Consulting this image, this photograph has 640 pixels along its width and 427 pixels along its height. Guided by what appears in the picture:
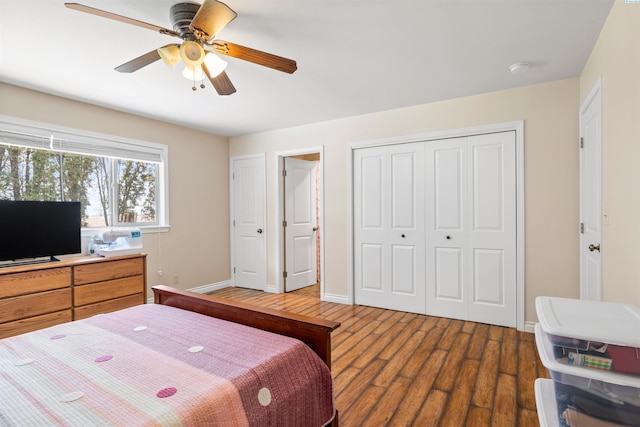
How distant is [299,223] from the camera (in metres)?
5.07

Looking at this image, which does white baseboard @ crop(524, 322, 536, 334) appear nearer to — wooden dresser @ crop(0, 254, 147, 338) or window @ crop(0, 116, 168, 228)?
wooden dresser @ crop(0, 254, 147, 338)

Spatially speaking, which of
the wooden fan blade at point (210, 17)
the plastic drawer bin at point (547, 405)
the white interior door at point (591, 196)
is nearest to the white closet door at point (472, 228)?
the white interior door at point (591, 196)

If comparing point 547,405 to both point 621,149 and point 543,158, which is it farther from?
point 543,158

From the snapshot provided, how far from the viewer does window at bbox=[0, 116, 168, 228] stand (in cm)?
312

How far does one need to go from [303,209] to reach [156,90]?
8.70 ft

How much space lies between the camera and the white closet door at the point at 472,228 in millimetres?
3273

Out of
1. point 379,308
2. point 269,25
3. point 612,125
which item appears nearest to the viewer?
point 612,125

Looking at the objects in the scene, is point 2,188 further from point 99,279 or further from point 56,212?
point 99,279

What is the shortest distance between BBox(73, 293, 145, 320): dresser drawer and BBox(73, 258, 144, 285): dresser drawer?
237mm

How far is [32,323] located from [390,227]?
361cm

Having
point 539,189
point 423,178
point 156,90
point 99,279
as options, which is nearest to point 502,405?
point 539,189

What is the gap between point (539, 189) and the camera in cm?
311

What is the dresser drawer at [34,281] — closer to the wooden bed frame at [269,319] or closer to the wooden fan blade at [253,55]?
the wooden bed frame at [269,319]

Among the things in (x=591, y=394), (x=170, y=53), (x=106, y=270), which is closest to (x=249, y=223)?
(x=106, y=270)
